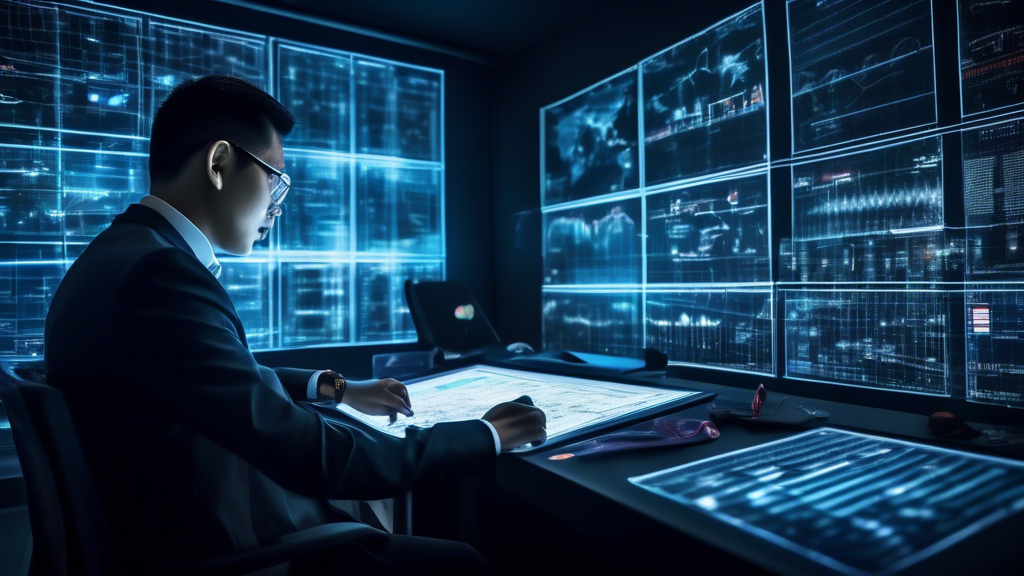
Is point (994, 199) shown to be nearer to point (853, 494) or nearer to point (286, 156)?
point (853, 494)

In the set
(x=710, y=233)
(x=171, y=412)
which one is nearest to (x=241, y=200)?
(x=171, y=412)

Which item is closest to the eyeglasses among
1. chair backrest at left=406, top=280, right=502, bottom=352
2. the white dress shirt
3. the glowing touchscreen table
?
the white dress shirt

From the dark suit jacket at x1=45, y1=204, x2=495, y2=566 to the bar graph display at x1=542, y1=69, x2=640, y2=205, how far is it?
1.74 m

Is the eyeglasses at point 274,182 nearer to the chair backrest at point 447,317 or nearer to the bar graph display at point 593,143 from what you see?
the chair backrest at point 447,317

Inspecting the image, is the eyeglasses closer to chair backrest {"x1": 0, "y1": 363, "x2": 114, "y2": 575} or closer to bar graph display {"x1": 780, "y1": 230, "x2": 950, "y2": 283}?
chair backrest {"x1": 0, "y1": 363, "x2": 114, "y2": 575}

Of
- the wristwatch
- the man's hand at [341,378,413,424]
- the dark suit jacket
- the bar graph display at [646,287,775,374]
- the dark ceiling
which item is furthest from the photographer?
the dark ceiling

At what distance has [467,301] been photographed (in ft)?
7.78

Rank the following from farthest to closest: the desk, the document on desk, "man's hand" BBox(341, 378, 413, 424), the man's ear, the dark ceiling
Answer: the dark ceiling → "man's hand" BBox(341, 378, 413, 424) → the document on desk → the man's ear → the desk

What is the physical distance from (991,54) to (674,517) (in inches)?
50.7

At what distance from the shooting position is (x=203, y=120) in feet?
3.42

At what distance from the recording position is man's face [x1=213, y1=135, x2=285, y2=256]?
1.06m

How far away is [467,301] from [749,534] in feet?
6.07

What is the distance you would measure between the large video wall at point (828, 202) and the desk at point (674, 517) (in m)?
0.33

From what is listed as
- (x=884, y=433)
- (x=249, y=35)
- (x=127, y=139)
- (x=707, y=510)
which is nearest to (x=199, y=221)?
(x=707, y=510)
